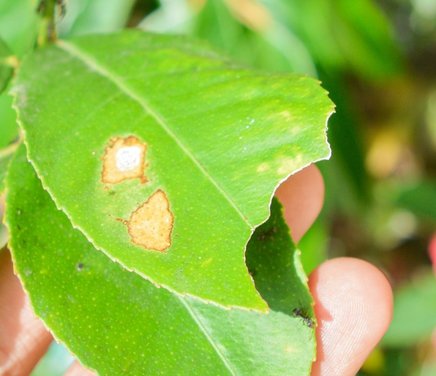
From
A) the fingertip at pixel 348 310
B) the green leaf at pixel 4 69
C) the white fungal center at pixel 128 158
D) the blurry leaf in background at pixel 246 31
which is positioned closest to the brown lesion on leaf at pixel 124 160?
the white fungal center at pixel 128 158

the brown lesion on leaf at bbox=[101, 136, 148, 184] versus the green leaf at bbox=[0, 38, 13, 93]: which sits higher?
the green leaf at bbox=[0, 38, 13, 93]

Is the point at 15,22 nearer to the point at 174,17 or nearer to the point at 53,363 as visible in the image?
the point at 174,17

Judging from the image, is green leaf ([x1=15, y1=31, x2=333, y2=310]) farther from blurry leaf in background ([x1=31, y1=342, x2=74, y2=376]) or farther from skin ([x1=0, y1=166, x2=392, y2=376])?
blurry leaf in background ([x1=31, y1=342, x2=74, y2=376])

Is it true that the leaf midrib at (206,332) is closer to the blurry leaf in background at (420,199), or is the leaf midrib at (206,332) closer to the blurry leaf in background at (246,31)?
the blurry leaf in background at (246,31)

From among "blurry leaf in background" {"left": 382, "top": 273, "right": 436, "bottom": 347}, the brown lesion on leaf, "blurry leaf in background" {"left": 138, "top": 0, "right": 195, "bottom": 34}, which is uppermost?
the brown lesion on leaf

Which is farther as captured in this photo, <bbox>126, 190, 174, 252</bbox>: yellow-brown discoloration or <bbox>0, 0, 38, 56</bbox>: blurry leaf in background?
<bbox>0, 0, 38, 56</bbox>: blurry leaf in background

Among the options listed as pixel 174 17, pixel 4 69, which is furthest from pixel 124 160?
pixel 174 17

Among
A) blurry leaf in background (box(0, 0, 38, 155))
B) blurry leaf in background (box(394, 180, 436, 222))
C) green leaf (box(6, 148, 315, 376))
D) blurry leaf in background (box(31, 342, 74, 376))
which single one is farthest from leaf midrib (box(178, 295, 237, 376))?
blurry leaf in background (box(394, 180, 436, 222))
